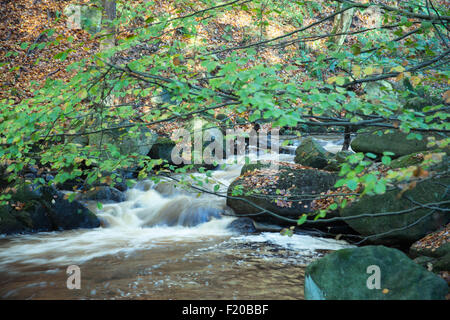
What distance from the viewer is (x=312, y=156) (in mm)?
9445

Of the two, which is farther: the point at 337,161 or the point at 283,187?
the point at 337,161

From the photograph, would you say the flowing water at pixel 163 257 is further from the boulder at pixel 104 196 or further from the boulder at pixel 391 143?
the boulder at pixel 391 143

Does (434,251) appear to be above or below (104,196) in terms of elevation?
below

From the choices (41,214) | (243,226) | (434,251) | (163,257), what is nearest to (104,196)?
(41,214)

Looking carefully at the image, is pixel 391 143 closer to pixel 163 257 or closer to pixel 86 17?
pixel 163 257

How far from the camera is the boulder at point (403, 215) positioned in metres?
5.73

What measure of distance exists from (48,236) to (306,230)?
17.9 feet

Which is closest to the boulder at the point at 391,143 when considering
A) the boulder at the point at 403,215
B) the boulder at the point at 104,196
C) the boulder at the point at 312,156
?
the boulder at the point at 312,156

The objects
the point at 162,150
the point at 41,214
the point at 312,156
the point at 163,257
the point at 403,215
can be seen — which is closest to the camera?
the point at 403,215

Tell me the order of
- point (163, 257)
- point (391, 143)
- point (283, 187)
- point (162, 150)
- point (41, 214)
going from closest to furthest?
point (163, 257) → point (391, 143) → point (283, 187) → point (41, 214) → point (162, 150)

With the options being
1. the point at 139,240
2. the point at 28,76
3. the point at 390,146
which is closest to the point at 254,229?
the point at 139,240

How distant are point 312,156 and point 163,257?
5.01m

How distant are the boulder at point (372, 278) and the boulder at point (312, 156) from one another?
5788 mm
